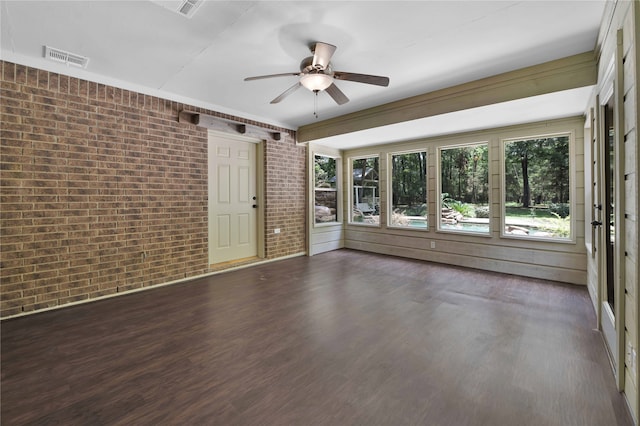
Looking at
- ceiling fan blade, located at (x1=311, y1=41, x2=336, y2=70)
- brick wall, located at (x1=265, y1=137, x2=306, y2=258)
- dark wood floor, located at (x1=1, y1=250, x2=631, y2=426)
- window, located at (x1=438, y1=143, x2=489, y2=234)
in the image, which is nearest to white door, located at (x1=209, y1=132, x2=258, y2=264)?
brick wall, located at (x1=265, y1=137, x2=306, y2=258)

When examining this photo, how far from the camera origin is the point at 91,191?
11.0 ft

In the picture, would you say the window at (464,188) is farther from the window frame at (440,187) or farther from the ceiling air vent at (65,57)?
the ceiling air vent at (65,57)

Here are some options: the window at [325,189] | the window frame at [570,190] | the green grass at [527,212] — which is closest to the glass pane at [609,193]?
the window frame at [570,190]

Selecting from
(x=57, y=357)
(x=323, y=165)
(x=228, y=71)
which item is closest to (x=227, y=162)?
(x=228, y=71)

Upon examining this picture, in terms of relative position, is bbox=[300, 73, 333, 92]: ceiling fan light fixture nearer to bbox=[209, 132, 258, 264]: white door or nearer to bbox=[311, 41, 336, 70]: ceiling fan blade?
bbox=[311, 41, 336, 70]: ceiling fan blade

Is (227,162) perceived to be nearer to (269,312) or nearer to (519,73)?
(269,312)

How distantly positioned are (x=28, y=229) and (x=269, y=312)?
2664 mm

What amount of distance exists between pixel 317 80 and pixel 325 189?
3.74m

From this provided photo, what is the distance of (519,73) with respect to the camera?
3234 mm

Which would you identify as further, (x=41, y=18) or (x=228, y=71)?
(x=228, y=71)

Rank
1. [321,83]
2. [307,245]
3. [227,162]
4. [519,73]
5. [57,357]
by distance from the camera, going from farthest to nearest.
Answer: [307,245], [227,162], [519,73], [321,83], [57,357]

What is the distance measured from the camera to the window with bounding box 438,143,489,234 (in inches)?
188

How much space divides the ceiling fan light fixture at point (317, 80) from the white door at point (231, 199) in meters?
2.36

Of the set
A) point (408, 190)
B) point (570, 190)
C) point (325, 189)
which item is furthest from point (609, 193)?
point (325, 189)
